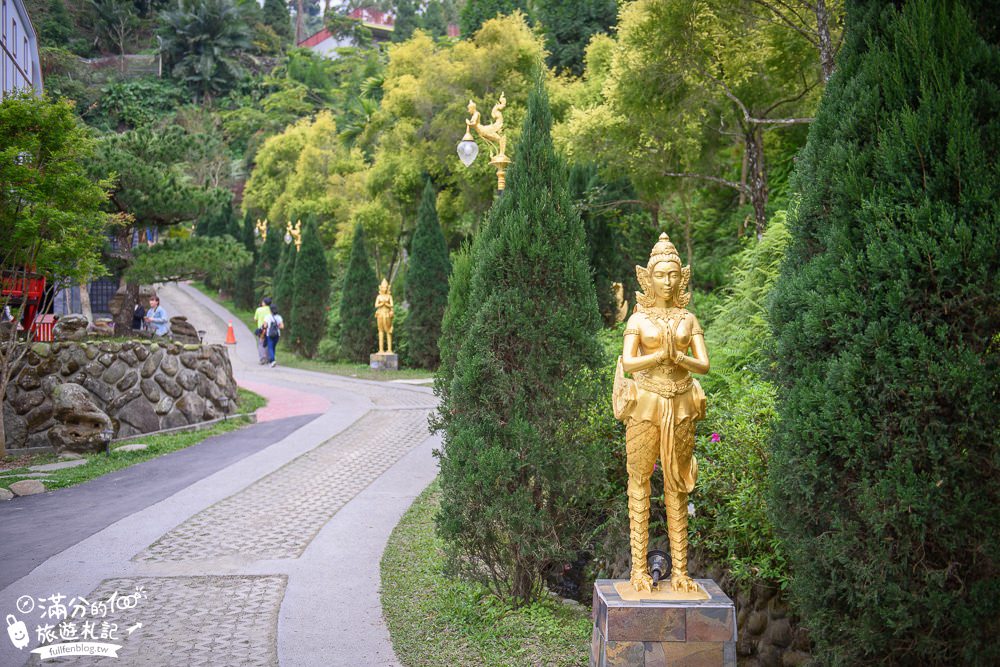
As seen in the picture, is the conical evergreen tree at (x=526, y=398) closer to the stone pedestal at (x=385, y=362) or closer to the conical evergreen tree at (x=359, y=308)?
the stone pedestal at (x=385, y=362)

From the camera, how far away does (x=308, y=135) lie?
42.3 m

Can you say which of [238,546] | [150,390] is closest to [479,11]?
[150,390]

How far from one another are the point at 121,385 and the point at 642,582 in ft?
38.7

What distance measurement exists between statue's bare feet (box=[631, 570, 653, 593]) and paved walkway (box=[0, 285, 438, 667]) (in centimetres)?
173

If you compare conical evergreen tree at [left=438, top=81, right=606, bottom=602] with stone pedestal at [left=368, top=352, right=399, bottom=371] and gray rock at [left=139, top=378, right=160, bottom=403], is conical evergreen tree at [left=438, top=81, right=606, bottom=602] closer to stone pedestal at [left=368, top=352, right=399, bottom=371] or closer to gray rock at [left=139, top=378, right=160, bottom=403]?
gray rock at [left=139, top=378, right=160, bottom=403]

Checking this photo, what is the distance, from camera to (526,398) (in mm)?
5824

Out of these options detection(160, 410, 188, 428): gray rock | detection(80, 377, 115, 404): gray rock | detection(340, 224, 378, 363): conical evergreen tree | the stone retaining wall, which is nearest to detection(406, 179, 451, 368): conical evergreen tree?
detection(340, 224, 378, 363): conical evergreen tree

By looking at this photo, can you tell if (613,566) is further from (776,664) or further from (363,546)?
(363,546)

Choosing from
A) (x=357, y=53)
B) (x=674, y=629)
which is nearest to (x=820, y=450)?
(x=674, y=629)

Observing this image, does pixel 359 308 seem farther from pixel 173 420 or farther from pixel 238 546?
pixel 238 546

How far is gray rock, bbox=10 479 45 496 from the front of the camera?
998 centimetres

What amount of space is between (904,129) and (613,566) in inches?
160

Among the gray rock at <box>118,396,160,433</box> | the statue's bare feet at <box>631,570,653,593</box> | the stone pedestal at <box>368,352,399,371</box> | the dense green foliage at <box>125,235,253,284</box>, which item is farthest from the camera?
the stone pedestal at <box>368,352,399,371</box>

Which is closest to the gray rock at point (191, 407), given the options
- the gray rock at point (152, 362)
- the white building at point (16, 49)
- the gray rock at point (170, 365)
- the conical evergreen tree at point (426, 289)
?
the gray rock at point (170, 365)
